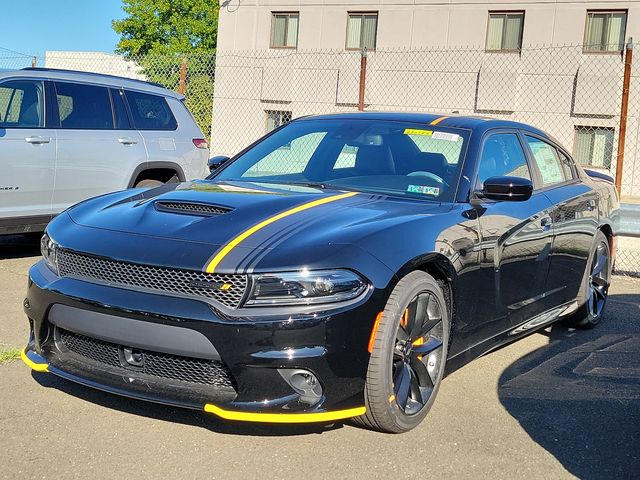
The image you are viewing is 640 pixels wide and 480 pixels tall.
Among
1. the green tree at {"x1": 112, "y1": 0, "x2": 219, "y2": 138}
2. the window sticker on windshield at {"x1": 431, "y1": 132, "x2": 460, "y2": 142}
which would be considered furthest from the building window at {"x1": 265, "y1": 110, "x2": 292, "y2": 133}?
the green tree at {"x1": 112, "y1": 0, "x2": 219, "y2": 138}

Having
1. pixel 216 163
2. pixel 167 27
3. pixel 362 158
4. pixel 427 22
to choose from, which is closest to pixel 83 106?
pixel 216 163

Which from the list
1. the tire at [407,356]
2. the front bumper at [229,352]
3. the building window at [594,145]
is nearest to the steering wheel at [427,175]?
the tire at [407,356]

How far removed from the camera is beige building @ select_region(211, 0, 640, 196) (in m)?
21.0

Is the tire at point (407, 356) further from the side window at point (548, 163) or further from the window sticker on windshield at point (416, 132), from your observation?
the side window at point (548, 163)

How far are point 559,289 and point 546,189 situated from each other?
66 cm

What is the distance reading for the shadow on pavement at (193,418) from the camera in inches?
149

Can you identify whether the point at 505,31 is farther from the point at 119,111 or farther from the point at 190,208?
the point at 190,208

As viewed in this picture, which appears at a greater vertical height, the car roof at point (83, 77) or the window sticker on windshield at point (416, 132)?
the car roof at point (83, 77)

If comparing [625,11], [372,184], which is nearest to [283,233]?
[372,184]

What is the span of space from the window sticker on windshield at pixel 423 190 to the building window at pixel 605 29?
18.3 m

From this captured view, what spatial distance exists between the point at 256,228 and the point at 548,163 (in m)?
2.76

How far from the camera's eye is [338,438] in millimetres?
3750

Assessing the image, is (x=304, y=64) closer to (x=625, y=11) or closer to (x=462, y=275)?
(x=625, y=11)

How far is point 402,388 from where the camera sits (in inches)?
149
